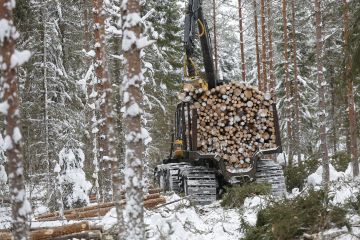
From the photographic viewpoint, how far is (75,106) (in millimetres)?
16750

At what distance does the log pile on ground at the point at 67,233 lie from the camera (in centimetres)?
760

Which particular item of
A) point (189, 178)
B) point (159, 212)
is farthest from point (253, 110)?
point (159, 212)

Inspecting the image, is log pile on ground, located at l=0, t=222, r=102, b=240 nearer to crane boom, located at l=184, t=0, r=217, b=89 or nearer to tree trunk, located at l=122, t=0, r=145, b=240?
tree trunk, located at l=122, t=0, r=145, b=240

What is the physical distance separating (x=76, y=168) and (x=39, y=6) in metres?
5.30

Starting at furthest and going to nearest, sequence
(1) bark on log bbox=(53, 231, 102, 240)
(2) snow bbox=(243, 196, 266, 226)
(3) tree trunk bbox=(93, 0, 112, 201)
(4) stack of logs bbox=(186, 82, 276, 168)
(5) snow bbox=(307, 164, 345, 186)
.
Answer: (5) snow bbox=(307, 164, 345, 186), (4) stack of logs bbox=(186, 82, 276, 168), (2) snow bbox=(243, 196, 266, 226), (3) tree trunk bbox=(93, 0, 112, 201), (1) bark on log bbox=(53, 231, 102, 240)

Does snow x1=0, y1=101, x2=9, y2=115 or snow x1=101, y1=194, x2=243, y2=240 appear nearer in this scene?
snow x1=0, y1=101, x2=9, y2=115

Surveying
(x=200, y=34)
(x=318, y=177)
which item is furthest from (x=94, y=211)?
(x=318, y=177)

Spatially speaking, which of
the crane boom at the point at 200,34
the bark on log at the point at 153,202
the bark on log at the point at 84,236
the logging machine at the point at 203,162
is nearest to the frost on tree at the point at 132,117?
the bark on log at the point at 84,236

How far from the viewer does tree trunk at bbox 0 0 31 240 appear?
5527 mm

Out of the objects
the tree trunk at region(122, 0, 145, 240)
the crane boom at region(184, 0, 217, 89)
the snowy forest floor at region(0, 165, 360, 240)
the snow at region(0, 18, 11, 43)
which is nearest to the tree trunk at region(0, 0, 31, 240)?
the snow at region(0, 18, 11, 43)

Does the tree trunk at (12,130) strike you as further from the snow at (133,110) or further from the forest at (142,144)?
the snow at (133,110)

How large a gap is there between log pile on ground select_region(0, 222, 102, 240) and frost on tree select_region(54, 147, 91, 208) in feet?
21.1

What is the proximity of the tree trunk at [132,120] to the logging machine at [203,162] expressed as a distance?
19.2 ft

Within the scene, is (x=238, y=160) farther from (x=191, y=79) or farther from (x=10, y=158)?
(x=10, y=158)
